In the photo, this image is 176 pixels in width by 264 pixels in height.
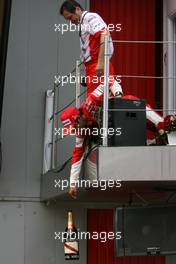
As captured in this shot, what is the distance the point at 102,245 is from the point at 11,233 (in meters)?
1.33

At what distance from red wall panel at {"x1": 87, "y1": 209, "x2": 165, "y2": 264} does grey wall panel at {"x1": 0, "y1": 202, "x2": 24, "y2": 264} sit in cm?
99

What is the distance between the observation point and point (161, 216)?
9062mm

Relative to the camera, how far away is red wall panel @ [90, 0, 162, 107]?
35.8 feet

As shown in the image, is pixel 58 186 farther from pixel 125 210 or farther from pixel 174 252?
pixel 174 252

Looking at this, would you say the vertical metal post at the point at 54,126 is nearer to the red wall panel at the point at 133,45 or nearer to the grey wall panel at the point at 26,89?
the grey wall panel at the point at 26,89

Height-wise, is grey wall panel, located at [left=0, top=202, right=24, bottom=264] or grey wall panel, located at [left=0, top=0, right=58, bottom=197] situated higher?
grey wall panel, located at [left=0, top=0, right=58, bottom=197]

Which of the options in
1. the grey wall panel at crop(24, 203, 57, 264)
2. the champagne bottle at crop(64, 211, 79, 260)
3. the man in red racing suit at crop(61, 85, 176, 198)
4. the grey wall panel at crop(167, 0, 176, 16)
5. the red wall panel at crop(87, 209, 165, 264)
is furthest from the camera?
the grey wall panel at crop(167, 0, 176, 16)

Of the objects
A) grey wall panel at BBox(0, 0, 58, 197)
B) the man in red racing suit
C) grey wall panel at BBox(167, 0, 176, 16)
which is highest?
grey wall panel at BBox(167, 0, 176, 16)

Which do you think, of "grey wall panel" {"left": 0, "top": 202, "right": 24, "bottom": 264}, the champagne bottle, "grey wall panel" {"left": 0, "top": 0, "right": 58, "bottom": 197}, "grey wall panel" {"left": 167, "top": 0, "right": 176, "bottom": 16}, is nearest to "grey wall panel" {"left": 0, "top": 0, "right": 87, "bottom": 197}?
"grey wall panel" {"left": 0, "top": 0, "right": 58, "bottom": 197}

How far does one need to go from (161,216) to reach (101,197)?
32.0 inches

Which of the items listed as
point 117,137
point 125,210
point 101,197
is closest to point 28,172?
point 101,197

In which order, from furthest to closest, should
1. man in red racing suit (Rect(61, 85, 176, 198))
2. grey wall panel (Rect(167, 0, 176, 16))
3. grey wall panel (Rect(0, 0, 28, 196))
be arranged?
grey wall panel (Rect(167, 0, 176, 16)), grey wall panel (Rect(0, 0, 28, 196)), man in red racing suit (Rect(61, 85, 176, 198))

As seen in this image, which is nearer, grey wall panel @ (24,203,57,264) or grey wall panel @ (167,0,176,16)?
grey wall panel @ (24,203,57,264)

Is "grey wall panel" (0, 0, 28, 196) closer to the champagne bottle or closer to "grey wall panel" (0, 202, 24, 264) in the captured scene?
"grey wall panel" (0, 202, 24, 264)
